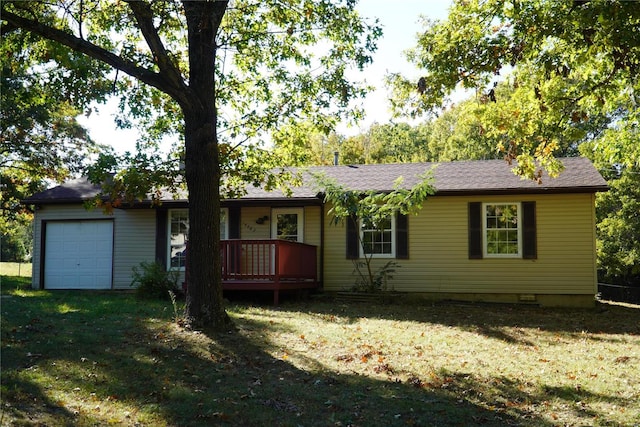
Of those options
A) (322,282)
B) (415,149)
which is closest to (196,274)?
(322,282)

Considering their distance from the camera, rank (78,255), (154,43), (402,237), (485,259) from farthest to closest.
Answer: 1. (78,255)
2. (402,237)
3. (485,259)
4. (154,43)

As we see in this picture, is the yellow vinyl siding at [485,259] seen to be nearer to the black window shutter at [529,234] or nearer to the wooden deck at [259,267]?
the black window shutter at [529,234]

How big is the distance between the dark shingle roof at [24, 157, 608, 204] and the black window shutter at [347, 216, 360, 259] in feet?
3.13

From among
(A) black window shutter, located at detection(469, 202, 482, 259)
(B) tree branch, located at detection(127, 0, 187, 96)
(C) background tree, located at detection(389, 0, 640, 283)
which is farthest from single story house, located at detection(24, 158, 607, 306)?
(B) tree branch, located at detection(127, 0, 187, 96)

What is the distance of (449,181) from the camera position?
603 inches

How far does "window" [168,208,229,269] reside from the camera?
1602 cm

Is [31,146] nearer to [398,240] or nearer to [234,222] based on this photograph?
[234,222]

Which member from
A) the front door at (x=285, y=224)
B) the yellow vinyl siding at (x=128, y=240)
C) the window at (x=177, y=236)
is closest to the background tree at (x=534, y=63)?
the front door at (x=285, y=224)

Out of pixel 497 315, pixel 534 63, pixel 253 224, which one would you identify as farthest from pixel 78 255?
pixel 534 63

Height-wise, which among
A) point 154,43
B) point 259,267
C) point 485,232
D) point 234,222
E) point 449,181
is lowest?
point 259,267

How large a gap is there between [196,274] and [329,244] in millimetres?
7352

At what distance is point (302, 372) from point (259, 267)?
6.84 meters

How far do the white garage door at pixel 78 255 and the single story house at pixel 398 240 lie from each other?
29 mm

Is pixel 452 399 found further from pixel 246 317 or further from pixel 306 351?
pixel 246 317
